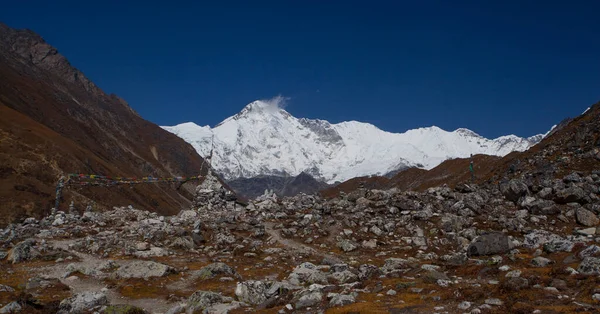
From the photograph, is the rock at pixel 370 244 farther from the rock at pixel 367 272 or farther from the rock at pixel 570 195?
the rock at pixel 570 195

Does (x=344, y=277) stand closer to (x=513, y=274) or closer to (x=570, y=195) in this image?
(x=513, y=274)

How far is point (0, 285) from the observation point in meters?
24.5

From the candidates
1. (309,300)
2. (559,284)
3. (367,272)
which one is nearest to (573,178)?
(367,272)

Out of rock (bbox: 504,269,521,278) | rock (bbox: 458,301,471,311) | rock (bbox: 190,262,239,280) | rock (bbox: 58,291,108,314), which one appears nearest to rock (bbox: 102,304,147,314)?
rock (bbox: 58,291,108,314)

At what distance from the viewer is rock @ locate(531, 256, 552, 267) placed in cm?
2101

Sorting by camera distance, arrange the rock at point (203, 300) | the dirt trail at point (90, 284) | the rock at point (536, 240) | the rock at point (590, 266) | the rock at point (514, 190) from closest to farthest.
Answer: the rock at point (590, 266) < the rock at point (203, 300) < the dirt trail at point (90, 284) < the rock at point (536, 240) < the rock at point (514, 190)

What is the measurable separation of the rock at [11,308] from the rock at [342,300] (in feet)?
46.8

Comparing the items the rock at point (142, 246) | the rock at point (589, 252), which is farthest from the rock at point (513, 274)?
the rock at point (142, 246)

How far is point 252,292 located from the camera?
21375 millimetres

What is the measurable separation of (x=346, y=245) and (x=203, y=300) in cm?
1925

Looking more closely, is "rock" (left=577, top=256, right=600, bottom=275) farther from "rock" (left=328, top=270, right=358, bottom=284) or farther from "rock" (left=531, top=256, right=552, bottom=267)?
"rock" (left=328, top=270, right=358, bottom=284)

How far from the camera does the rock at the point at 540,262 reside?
21014mm

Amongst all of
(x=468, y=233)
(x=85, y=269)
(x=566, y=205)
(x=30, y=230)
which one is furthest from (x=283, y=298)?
(x=30, y=230)

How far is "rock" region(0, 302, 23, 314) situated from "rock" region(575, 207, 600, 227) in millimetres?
38290
